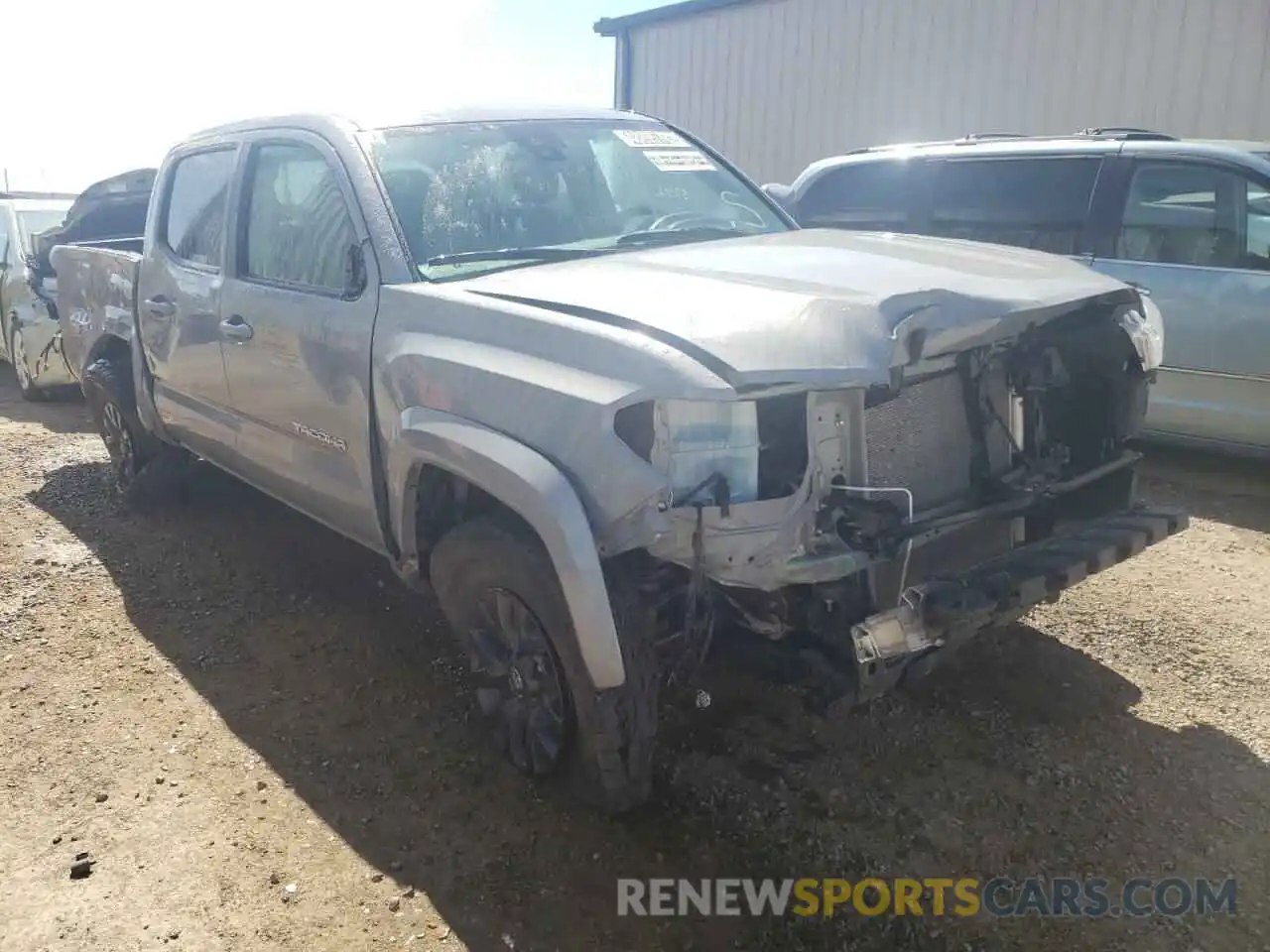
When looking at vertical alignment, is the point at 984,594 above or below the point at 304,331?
below

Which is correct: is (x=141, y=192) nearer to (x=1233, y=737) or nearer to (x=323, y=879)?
(x=323, y=879)

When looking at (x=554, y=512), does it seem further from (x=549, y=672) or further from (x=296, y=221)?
(x=296, y=221)

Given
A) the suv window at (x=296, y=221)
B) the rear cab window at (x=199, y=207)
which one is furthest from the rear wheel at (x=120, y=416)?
the suv window at (x=296, y=221)

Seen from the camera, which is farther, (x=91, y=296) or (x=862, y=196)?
(x=862, y=196)

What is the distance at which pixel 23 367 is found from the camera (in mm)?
8469

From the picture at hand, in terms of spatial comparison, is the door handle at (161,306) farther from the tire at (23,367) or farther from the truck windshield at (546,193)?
the tire at (23,367)

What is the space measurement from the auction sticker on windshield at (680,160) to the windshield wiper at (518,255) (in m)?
0.79

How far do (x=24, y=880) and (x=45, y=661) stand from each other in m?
1.41

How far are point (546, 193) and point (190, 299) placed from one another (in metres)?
1.75

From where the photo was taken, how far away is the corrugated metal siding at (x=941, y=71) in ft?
29.8

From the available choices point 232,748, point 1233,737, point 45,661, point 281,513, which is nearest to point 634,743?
point 232,748

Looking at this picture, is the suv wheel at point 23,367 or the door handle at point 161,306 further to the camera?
the suv wheel at point 23,367

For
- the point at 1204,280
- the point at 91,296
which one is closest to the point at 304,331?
the point at 91,296

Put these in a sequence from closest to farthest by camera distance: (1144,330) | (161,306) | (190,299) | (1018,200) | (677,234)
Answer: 1. (1144,330)
2. (677,234)
3. (190,299)
4. (161,306)
5. (1018,200)
